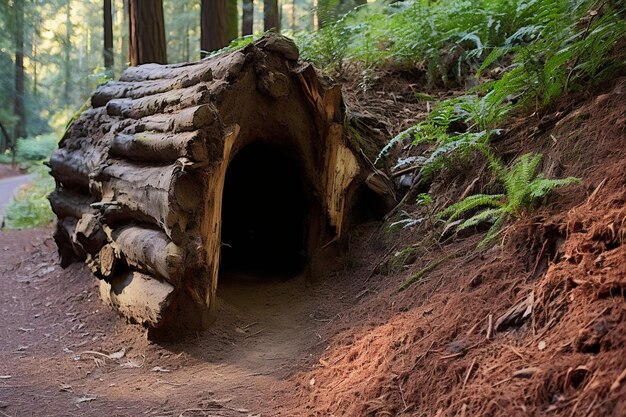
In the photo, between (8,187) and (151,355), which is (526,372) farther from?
(8,187)

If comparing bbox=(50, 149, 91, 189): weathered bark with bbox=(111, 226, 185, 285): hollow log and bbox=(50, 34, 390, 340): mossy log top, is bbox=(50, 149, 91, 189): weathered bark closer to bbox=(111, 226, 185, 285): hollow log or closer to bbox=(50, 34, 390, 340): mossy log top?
bbox=(50, 34, 390, 340): mossy log top

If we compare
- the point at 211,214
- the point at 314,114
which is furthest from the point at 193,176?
the point at 314,114

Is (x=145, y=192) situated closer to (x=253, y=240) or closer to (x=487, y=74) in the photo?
(x=253, y=240)

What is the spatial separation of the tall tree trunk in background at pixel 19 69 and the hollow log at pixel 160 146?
16.3 m

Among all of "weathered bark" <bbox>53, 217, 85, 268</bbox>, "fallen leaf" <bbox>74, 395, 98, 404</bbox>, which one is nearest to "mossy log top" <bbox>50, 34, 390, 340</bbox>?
"weathered bark" <bbox>53, 217, 85, 268</bbox>

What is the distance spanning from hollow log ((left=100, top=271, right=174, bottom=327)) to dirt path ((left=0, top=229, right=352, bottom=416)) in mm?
170

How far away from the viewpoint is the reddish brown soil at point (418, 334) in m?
2.35

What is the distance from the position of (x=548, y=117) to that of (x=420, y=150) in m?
1.80

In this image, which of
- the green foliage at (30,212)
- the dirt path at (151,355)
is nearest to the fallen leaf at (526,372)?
the dirt path at (151,355)

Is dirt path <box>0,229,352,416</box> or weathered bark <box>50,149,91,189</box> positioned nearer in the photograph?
dirt path <box>0,229,352,416</box>

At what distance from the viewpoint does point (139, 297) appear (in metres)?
4.88

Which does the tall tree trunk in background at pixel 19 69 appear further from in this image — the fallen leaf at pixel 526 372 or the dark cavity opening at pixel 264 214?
the fallen leaf at pixel 526 372

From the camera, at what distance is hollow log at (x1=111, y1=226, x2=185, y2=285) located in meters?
4.46

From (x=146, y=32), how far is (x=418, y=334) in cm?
791
